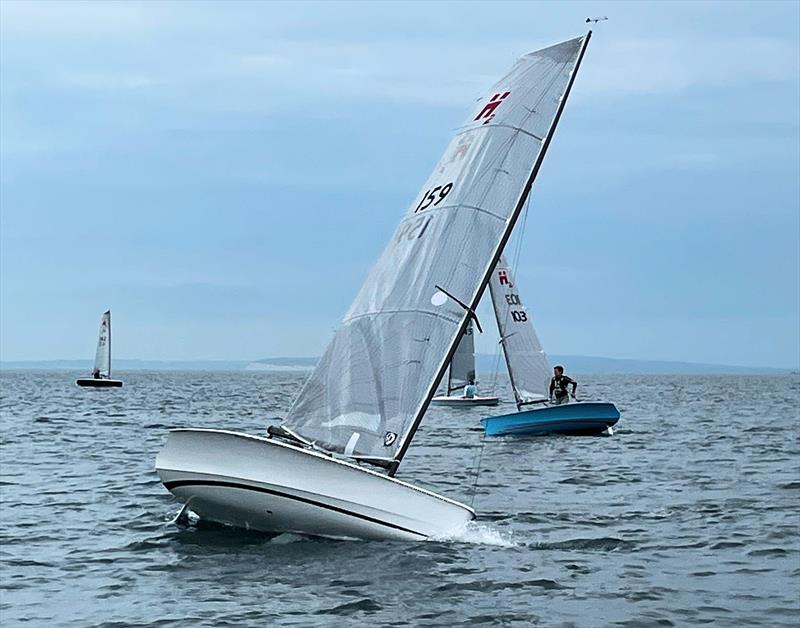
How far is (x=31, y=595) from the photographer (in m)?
13.0

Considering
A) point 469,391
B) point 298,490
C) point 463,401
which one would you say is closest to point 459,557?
point 298,490

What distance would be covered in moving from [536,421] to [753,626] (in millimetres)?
21502

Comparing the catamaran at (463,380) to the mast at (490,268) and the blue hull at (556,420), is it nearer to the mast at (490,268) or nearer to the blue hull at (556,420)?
the blue hull at (556,420)

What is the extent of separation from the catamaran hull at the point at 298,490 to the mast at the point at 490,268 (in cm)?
88

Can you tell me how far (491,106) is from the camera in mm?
16953

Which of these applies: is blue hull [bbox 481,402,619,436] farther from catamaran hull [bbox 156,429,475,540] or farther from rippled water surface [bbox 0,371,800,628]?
catamaran hull [bbox 156,429,475,540]

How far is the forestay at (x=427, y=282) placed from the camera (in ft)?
52.1

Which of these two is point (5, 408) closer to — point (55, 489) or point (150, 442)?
point (150, 442)

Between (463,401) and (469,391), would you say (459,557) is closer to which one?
(463,401)

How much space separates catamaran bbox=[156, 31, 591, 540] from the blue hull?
1688cm

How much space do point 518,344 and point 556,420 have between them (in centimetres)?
588

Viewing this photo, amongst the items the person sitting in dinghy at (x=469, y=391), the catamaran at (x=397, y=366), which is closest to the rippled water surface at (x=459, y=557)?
the catamaran at (x=397, y=366)

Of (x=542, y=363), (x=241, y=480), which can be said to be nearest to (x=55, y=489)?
(x=241, y=480)

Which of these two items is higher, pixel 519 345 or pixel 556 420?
pixel 519 345
